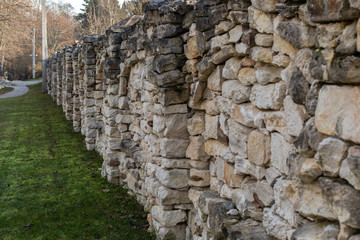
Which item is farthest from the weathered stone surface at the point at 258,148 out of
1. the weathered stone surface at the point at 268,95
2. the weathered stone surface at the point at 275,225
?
the weathered stone surface at the point at 275,225

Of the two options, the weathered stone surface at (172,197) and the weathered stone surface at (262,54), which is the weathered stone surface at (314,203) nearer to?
the weathered stone surface at (262,54)

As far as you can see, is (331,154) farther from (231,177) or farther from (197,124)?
(197,124)

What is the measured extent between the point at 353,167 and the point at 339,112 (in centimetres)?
31

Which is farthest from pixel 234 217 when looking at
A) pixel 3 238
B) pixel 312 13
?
pixel 3 238

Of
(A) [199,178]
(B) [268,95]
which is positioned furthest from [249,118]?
(A) [199,178]

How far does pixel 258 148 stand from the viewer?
11.0 ft

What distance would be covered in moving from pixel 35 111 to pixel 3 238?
42.4 ft

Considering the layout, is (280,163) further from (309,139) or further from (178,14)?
(178,14)

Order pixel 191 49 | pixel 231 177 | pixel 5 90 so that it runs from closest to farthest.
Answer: pixel 231 177 < pixel 191 49 < pixel 5 90

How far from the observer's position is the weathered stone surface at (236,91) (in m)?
3.54

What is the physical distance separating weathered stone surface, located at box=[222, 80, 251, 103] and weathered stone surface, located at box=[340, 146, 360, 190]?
1540 mm

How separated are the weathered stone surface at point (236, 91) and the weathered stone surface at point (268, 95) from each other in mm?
157

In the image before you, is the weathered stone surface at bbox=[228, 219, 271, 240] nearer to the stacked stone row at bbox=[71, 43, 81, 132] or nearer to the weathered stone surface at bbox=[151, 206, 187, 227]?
the weathered stone surface at bbox=[151, 206, 187, 227]

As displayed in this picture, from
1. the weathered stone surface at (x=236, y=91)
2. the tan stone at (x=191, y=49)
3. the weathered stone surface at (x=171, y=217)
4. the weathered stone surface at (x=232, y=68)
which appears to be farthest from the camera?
the weathered stone surface at (x=171, y=217)
